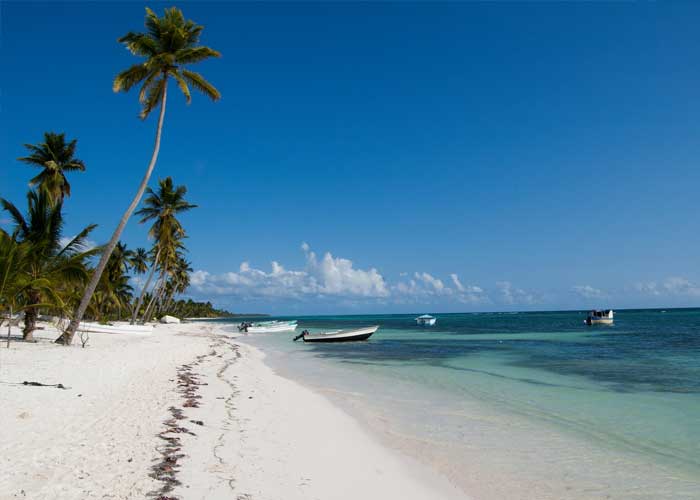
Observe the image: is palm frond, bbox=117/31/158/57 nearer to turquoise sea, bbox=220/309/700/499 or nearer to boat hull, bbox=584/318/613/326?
turquoise sea, bbox=220/309/700/499

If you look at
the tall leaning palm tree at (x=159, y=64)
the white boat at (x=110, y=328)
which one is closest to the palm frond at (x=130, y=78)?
the tall leaning palm tree at (x=159, y=64)

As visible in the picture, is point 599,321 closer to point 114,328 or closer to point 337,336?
point 337,336

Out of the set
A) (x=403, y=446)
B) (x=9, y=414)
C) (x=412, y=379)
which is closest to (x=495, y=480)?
(x=403, y=446)

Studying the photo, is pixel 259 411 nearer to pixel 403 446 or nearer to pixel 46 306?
pixel 403 446

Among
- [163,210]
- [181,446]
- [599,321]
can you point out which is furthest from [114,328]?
[599,321]

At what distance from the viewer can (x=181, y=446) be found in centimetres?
589

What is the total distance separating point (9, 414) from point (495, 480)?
730 cm

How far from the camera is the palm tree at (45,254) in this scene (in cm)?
1688

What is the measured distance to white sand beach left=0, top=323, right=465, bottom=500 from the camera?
15.1 ft

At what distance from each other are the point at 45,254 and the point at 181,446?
626 inches

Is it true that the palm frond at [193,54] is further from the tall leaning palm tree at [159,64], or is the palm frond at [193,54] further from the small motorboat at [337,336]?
the small motorboat at [337,336]

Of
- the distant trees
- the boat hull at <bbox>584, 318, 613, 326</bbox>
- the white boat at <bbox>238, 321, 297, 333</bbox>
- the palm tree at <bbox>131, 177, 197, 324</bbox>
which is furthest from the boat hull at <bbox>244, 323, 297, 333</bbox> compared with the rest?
the boat hull at <bbox>584, 318, 613, 326</bbox>

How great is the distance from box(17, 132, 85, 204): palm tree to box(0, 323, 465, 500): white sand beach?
23.4 metres

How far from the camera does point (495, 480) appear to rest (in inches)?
231
